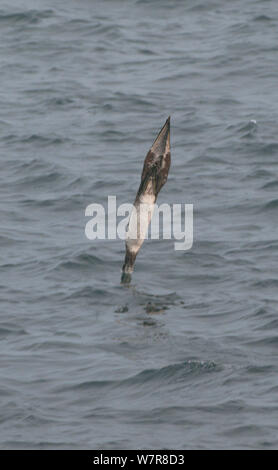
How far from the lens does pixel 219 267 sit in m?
19.0

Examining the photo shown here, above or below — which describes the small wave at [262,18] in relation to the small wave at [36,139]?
above

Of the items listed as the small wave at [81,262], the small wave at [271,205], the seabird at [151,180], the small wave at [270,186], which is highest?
the small wave at [270,186]

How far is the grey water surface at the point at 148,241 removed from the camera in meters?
13.7

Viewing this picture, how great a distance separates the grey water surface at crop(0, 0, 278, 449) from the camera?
13.7m

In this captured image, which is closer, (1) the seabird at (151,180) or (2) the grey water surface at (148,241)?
(2) the grey water surface at (148,241)

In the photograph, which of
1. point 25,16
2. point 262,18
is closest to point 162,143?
point 262,18

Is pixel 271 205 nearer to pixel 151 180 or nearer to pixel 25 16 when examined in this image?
pixel 151 180

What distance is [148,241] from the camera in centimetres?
2053

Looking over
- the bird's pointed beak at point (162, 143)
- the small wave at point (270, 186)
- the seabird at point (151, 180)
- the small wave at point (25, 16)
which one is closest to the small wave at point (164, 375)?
the seabird at point (151, 180)

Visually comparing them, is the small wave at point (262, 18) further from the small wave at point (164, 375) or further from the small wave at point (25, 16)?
the small wave at point (164, 375)

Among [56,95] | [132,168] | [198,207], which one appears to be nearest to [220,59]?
[56,95]

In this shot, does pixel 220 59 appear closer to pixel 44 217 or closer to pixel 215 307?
pixel 44 217

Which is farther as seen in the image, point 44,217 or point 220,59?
point 220,59

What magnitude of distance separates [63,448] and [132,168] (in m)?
12.2
